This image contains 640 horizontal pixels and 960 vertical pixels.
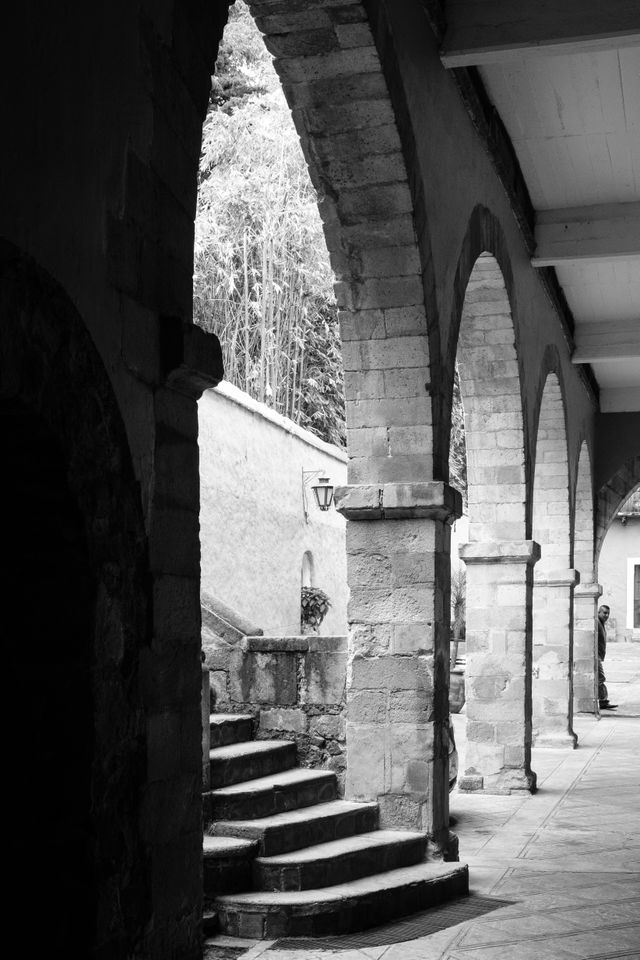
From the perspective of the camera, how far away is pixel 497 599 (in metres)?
8.40

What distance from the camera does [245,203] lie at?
17.2m

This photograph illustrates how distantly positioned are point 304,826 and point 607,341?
782 centimetres

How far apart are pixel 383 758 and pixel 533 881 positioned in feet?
3.13

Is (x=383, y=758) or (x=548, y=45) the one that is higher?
(x=548, y=45)

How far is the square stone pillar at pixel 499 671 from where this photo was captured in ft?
27.3

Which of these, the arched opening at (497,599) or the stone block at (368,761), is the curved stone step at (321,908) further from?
the arched opening at (497,599)

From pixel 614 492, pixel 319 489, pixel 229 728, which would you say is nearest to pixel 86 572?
pixel 229 728

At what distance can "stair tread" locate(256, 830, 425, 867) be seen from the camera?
479 cm

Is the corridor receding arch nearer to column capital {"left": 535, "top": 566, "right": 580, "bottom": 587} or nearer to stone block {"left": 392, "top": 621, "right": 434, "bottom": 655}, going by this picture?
stone block {"left": 392, "top": 621, "right": 434, "bottom": 655}

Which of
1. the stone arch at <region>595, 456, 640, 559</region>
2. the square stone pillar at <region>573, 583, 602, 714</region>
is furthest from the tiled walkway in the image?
the stone arch at <region>595, 456, 640, 559</region>

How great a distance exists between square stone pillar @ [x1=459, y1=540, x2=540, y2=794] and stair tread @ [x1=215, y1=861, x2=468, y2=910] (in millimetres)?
3016

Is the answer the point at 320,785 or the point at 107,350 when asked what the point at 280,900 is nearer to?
the point at 320,785

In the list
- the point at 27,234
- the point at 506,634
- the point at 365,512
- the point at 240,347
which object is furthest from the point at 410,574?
the point at 240,347

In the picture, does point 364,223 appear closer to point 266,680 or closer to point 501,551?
point 266,680
